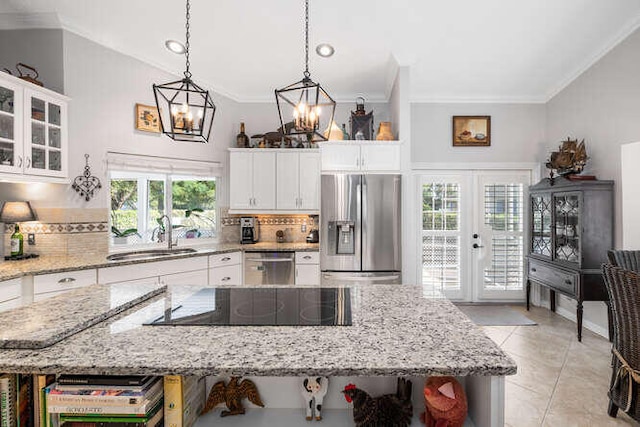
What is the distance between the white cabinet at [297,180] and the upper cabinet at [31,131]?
85.7 inches

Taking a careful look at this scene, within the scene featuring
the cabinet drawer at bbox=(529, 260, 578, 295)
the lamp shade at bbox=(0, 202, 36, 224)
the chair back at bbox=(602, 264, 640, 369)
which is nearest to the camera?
the chair back at bbox=(602, 264, 640, 369)

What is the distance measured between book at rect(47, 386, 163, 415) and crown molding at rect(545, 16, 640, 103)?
458 centimetres

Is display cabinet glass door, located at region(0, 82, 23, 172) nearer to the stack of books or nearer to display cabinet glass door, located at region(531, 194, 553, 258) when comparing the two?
the stack of books

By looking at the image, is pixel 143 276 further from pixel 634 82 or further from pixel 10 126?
pixel 634 82

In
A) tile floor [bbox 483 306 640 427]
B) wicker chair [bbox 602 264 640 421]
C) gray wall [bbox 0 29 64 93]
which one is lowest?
tile floor [bbox 483 306 640 427]

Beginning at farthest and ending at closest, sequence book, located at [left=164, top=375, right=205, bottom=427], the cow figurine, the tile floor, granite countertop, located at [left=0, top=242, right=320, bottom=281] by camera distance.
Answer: granite countertop, located at [left=0, top=242, right=320, bottom=281]
the tile floor
the cow figurine
book, located at [left=164, top=375, right=205, bottom=427]

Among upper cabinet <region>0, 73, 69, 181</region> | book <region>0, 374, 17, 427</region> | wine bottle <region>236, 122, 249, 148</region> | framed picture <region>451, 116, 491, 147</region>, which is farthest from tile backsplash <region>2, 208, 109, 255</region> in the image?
framed picture <region>451, 116, 491, 147</region>

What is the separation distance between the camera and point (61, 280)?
2.62m

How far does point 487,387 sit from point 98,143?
12.2 ft

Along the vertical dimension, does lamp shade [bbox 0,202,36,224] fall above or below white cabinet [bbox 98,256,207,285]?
above

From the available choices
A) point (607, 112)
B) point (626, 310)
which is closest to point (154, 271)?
point (626, 310)

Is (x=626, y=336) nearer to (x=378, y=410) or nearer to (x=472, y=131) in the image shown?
(x=378, y=410)

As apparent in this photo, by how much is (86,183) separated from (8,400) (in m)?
2.77

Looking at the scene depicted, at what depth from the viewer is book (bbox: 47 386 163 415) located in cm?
95
